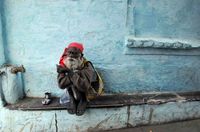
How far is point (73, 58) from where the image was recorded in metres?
3.17

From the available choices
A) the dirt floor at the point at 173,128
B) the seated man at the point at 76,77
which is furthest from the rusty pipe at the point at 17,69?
the dirt floor at the point at 173,128

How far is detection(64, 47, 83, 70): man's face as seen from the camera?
3.15 meters

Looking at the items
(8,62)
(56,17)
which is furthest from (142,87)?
(8,62)

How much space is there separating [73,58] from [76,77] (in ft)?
0.73

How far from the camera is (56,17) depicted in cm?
344

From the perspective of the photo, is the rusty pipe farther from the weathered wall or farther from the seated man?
the seated man

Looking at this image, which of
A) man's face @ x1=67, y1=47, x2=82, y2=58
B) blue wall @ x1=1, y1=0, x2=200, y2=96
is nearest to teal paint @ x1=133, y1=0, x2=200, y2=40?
blue wall @ x1=1, y1=0, x2=200, y2=96

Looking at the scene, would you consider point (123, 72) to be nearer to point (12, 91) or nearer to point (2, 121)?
point (12, 91)

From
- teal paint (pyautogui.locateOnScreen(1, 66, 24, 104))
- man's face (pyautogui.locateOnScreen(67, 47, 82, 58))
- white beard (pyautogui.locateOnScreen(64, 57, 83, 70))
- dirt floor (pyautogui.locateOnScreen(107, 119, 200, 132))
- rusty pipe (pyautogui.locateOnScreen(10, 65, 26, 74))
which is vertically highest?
man's face (pyautogui.locateOnScreen(67, 47, 82, 58))

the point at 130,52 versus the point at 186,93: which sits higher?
the point at 130,52

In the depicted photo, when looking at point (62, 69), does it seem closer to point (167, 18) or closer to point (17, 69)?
point (17, 69)

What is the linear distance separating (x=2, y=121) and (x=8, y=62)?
0.77 meters

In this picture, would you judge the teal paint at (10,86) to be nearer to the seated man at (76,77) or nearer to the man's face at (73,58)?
the seated man at (76,77)

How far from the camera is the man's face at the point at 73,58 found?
315 centimetres
